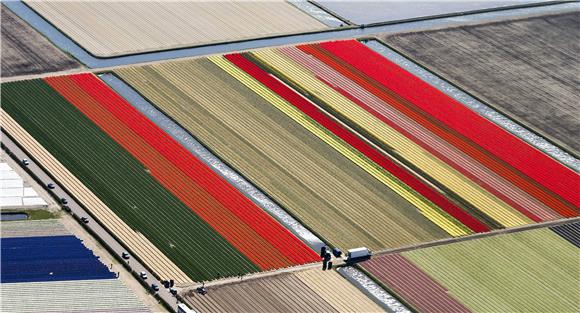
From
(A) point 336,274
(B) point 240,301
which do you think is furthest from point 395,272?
(B) point 240,301

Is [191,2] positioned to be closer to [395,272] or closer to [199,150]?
[199,150]

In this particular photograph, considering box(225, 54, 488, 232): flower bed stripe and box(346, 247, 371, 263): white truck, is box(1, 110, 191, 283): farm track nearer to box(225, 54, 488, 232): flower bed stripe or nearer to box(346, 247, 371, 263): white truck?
box(346, 247, 371, 263): white truck

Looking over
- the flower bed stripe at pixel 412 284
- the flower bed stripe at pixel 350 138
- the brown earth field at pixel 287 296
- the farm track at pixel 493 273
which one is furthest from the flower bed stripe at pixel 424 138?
the brown earth field at pixel 287 296

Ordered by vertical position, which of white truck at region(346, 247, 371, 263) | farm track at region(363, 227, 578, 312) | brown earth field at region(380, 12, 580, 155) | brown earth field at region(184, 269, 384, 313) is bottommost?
farm track at region(363, 227, 578, 312)

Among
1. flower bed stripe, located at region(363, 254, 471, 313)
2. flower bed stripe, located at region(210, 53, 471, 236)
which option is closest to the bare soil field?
flower bed stripe, located at region(210, 53, 471, 236)

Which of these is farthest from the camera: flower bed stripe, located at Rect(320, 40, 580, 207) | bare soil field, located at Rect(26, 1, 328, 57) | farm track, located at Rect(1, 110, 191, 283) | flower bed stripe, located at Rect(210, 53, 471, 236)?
bare soil field, located at Rect(26, 1, 328, 57)

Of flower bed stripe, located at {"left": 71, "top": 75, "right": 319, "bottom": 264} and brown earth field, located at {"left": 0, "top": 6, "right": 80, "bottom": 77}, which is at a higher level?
brown earth field, located at {"left": 0, "top": 6, "right": 80, "bottom": 77}
